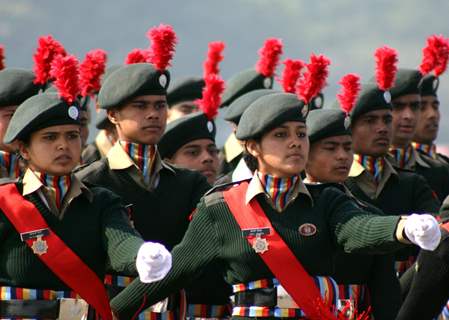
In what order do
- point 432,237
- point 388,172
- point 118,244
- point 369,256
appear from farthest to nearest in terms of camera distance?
1. point 388,172
2. point 369,256
3. point 118,244
4. point 432,237

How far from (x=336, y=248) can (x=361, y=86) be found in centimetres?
306

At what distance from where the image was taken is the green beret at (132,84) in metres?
10.2

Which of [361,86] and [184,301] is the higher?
[361,86]

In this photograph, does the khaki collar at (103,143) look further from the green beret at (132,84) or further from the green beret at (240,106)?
the green beret at (132,84)

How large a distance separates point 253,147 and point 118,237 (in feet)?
3.33

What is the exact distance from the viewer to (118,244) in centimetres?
856

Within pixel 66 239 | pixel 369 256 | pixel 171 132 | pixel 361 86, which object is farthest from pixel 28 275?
pixel 361 86

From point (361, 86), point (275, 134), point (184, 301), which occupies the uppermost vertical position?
point (361, 86)

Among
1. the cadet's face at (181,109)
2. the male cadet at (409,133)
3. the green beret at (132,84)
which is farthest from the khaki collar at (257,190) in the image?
the cadet's face at (181,109)

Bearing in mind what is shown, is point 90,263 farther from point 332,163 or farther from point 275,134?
point 332,163

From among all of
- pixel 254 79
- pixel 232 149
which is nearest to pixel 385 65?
pixel 232 149

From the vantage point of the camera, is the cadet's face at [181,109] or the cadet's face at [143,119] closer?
the cadet's face at [143,119]

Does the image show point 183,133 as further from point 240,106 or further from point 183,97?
point 183,97

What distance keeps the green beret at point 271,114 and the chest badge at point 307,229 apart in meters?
0.62
